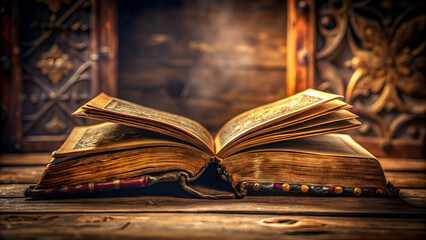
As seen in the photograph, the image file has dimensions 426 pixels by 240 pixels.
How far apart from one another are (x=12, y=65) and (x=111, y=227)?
154cm

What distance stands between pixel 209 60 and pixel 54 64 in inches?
37.3

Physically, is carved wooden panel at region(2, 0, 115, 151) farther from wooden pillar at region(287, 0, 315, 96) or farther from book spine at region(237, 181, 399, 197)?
book spine at region(237, 181, 399, 197)

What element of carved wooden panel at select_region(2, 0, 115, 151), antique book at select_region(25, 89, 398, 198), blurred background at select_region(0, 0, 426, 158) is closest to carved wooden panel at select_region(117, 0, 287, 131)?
blurred background at select_region(0, 0, 426, 158)

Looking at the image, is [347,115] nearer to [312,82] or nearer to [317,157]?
[317,157]

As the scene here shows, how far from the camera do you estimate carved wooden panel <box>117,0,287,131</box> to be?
87.6 inches

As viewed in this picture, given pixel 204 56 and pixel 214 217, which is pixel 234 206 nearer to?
pixel 214 217

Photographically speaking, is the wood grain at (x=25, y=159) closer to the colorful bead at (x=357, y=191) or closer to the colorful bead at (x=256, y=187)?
the colorful bead at (x=256, y=187)

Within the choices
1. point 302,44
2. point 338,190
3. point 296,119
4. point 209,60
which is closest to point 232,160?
point 296,119

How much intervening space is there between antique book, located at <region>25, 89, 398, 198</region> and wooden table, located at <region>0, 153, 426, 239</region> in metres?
0.04

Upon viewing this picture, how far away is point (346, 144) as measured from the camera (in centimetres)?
114

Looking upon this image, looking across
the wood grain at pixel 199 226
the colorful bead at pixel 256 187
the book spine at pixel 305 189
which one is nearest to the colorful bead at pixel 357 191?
the book spine at pixel 305 189

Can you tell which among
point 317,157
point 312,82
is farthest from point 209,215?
point 312,82

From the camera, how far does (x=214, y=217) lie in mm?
855

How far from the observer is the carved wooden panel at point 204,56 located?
7.30 ft
